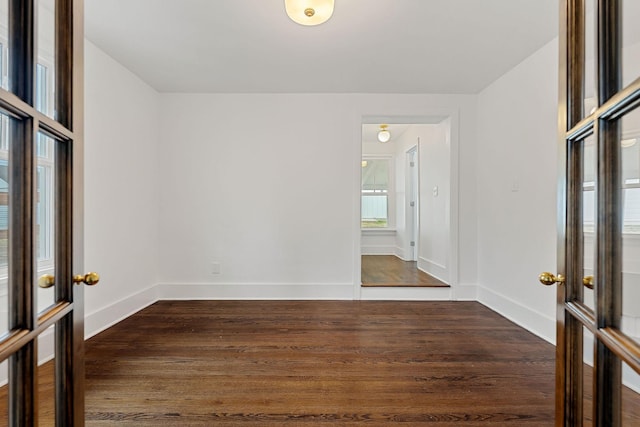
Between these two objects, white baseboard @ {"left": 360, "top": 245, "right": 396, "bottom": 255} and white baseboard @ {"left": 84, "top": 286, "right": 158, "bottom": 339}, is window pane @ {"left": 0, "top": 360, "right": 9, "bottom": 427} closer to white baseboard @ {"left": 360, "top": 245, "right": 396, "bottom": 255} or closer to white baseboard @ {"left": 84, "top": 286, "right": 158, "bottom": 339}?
white baseboard @ {"left": 84, "top": 286, "right": 158, "bottom": 339}

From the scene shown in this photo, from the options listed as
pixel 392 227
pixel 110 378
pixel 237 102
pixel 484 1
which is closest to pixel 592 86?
pixel 484 1

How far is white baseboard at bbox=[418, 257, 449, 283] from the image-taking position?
361 cm

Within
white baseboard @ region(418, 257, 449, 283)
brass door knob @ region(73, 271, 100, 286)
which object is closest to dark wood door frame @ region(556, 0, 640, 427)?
brass door knob @ region(73, 271, 100, 286)

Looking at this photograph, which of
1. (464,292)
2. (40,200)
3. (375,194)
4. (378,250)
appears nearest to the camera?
(40,200)

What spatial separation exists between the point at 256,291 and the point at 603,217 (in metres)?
3.12

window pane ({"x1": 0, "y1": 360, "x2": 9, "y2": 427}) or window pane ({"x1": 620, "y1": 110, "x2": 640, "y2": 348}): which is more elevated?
window pane ({"x1": 620, "y1": 110, "x2": 640, "y2": 348})

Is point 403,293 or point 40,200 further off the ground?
point 40,200

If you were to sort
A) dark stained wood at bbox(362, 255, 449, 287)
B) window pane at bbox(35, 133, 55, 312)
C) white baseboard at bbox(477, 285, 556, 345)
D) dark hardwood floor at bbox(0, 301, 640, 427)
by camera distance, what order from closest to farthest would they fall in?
window pane at bbox(35, 133, 55, 312)
dark hardwood floor at bbox(0, 301, 640, 427)
white baseboard at bbox(477, 285, 556, 345)
dark stained wood at bbox(362, 255, 449, 287)

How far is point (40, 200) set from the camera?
77 centimetres

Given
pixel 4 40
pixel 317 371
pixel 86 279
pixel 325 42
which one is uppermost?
pixel 325 42

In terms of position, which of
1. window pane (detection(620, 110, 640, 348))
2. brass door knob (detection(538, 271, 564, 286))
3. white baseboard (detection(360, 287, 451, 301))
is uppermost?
window pane (detection(620, 110, 640, 348))

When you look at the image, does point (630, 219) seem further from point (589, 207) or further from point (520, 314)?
point (520, 314)

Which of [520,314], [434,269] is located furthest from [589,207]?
[434,269]

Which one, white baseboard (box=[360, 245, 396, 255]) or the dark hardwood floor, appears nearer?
the dark hardwood floor
